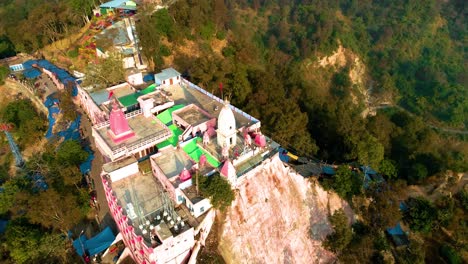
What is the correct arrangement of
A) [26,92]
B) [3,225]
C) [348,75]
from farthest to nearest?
[348,75]
[26,92]
[3,225]

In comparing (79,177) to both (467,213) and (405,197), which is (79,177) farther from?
(467,213)

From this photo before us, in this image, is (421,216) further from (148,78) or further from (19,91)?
(19,91)

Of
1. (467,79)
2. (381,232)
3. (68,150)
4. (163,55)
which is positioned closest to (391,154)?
(381,232)

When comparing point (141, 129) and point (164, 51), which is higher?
point (164, 51)

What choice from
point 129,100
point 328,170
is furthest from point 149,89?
point 328,170

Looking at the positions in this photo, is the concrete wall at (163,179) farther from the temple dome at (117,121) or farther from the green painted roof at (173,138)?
the temple dome at (117,121)

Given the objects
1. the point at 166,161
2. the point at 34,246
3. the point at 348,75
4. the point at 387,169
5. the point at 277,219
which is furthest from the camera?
the point at 348,75
